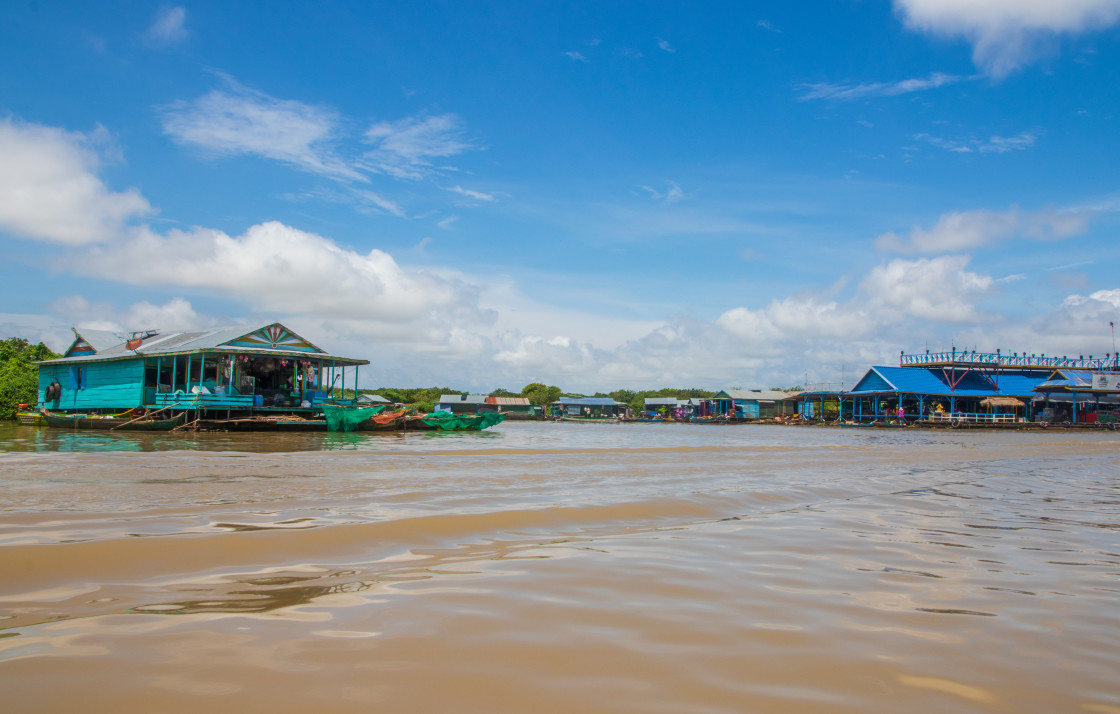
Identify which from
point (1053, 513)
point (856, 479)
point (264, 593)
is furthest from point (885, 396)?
point (264, 593)

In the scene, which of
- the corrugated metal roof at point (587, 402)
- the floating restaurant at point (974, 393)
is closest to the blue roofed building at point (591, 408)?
the corrugated metal roof at point (587, 402)

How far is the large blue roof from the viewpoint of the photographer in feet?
171

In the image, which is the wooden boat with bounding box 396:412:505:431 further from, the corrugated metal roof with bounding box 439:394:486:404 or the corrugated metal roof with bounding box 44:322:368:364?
the corrugated metal roof with bounding box 439:394:486:404

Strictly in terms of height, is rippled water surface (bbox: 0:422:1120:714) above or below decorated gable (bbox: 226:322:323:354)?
below

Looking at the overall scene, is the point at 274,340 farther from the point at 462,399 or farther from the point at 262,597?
the point at 462,399

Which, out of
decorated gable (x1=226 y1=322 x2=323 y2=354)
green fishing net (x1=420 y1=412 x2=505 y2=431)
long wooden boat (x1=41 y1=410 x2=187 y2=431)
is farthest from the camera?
green fishing net (x1=420 y1=412 x2=505 y2=431)

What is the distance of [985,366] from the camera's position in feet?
185

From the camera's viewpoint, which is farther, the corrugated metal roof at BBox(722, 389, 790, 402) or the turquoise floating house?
the corrugated metal roof at BBox(722, 389, 790, 402)

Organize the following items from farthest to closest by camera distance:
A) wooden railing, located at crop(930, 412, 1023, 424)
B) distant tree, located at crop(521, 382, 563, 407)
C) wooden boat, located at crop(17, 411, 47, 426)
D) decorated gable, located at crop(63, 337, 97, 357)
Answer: distant tree, located at crop(521, 382, 563, 407)
wooden railing, located at crop(930, 412, 1023, 424)
decorated gable, located at crop(63, 337, 97, 357)
wooden boat, located at crop(17, 411, 47, 426)

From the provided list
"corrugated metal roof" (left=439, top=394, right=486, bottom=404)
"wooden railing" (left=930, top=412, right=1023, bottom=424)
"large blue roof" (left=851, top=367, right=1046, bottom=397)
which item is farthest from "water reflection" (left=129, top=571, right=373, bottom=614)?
"corrugated metal roof" (left=439, top=394, right=486, bottom=404)

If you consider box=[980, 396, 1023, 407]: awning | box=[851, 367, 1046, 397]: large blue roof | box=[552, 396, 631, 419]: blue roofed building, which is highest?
box=[851, 367, 1046, 397]: large blue roof

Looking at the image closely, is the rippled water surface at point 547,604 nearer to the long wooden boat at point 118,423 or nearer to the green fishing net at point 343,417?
the green fishing net at point 343,417

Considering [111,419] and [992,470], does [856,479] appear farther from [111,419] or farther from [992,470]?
[111,419]

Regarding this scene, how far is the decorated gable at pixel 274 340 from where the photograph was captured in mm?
27656
